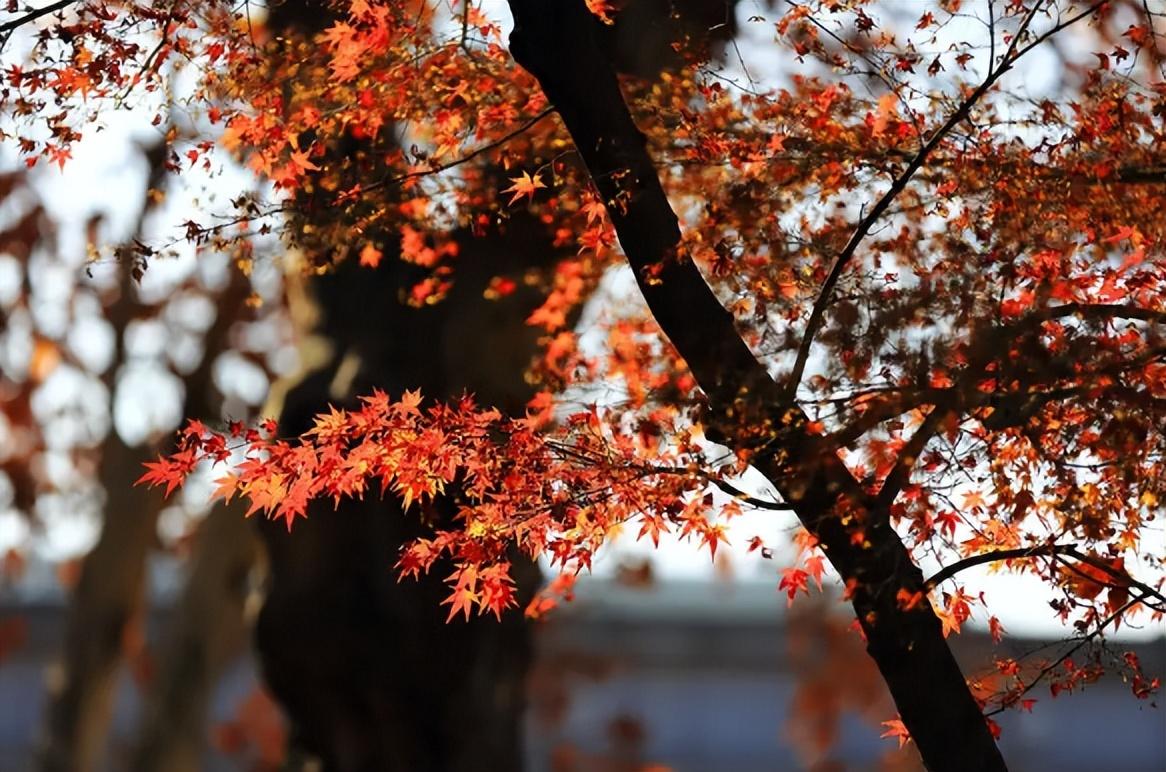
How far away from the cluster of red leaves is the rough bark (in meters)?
0.39

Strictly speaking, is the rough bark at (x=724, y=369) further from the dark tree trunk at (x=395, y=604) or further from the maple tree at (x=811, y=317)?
the dark tree trunk at (x=395, y=604)

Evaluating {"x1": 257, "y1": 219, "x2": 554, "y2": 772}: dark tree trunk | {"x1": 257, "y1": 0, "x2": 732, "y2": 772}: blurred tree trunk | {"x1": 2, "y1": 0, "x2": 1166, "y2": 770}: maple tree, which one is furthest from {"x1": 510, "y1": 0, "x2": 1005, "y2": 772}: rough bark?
{"x1": 257, "y1": 219, "x2": 554, "y2": 772}: dark tree trunk

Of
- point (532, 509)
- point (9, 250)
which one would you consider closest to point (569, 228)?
point (532, 509)

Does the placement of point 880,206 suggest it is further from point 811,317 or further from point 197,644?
point 197,644

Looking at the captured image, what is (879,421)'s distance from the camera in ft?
17.1

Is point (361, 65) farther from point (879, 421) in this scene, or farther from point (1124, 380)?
point (1124, 380)

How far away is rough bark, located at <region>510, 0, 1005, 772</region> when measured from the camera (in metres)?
5.72

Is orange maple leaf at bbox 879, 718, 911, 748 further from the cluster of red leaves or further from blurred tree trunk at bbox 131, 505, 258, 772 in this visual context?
blurred tree trunk at bbox 131, 505, 258, 772

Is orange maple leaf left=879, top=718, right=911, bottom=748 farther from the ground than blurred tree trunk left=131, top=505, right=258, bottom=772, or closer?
closer

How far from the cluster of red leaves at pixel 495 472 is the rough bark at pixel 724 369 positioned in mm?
395

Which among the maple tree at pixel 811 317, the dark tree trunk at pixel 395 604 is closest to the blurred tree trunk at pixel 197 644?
the dark tree trunk at pixel 395 604

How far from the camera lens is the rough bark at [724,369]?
572cm

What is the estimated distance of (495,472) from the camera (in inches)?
237

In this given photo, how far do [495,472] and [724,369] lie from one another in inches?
42.1
